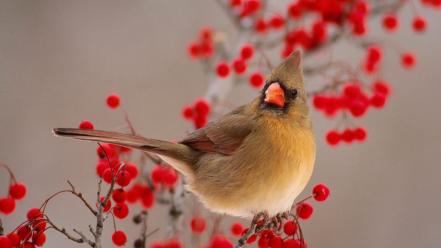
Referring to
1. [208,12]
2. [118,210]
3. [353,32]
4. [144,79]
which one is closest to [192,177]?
[118,210]

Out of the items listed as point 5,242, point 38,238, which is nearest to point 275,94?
point 38,238

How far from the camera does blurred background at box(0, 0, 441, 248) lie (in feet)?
14.8

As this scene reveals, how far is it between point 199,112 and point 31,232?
3.72ft

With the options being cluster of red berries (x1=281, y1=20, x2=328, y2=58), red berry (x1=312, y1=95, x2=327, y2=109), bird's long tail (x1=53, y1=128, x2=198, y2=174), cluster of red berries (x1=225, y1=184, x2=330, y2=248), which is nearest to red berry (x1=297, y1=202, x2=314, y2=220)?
cluster of red berries (x1=225, y1=184, x2=330, y2=248)

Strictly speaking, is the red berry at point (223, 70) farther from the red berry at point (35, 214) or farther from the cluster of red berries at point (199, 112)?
the red berry at point (35, 214)

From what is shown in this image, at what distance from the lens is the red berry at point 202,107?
282 centimetres

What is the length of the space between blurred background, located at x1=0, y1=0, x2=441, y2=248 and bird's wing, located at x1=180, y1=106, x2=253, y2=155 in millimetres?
1810

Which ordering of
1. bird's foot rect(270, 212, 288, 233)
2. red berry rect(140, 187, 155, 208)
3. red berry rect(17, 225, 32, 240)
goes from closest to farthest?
1. red berry rect(17, 225, 32, 240)
2. bird's foot rect(270, 212, 288, 233)
3. red berry rect(140, 187, 155, 208)

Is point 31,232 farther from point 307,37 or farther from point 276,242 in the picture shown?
point 307,37

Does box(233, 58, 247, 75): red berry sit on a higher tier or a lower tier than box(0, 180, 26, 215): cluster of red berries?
higher

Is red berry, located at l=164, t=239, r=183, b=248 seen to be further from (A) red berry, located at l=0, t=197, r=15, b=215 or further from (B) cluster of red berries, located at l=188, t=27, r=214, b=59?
(B) cluster of red berries, located at l=188, t=27, r=214, b=59

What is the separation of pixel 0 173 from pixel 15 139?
1.09 ft

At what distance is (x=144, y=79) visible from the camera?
5.06 metres

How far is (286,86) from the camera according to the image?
2508 millimetres
